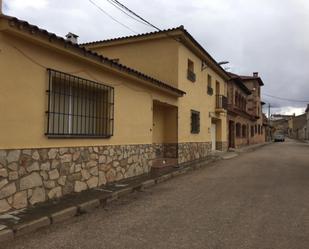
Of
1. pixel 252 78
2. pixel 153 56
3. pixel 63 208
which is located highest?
pixel 252 78

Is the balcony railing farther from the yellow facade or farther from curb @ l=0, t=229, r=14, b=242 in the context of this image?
curb @ l=0, t=229, r=14, b=242

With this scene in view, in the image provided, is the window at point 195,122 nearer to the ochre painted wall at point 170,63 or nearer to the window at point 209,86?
the ochre painted wall at point 170,63

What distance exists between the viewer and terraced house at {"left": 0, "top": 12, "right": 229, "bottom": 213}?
5992 millimetres

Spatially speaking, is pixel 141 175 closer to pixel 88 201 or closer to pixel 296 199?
pixel 88 201

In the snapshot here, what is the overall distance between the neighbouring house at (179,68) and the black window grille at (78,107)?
4229 mm

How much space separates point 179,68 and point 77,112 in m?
7.14

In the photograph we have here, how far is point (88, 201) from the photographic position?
6.93 meters

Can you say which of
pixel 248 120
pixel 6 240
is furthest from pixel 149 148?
pixel 248 120

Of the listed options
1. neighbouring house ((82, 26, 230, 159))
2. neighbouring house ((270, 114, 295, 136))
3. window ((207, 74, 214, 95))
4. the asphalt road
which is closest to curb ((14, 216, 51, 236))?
the asphalt road

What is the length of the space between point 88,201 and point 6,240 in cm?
222

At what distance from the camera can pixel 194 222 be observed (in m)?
5.98

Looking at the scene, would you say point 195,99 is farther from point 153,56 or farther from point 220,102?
point 220,102

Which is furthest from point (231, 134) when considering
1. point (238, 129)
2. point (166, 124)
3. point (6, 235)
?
point (6, 235)

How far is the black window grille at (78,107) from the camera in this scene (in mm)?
7289
